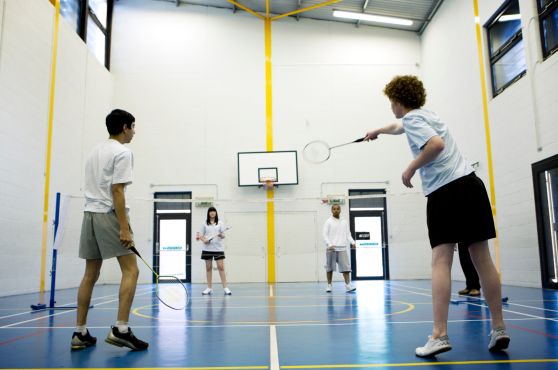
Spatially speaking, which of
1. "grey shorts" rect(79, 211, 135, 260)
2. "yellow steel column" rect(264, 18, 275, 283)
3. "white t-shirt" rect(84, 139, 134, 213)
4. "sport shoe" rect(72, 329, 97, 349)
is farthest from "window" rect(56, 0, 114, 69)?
"sport shoe" rect(72, 329, 97, 349)

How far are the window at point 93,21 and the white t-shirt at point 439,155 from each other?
1093 centimetres

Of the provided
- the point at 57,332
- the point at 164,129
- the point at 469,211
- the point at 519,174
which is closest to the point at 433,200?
the point at 469,211

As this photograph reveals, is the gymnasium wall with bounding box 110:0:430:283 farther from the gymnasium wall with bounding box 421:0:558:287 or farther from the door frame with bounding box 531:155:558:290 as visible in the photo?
the door frame with bounding box 531:155:558:290

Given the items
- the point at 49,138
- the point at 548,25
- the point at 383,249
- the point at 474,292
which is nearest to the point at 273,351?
the point at 474,292

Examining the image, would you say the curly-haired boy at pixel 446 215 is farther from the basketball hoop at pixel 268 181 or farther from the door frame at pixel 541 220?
the basketball hoop at pixel 268 181

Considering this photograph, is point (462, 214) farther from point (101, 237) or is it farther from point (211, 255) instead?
point (211, 255)

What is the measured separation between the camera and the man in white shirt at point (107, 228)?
300cm

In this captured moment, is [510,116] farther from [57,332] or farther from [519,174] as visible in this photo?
[57,332]

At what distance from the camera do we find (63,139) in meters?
10.6

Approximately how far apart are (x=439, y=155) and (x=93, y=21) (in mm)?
13005

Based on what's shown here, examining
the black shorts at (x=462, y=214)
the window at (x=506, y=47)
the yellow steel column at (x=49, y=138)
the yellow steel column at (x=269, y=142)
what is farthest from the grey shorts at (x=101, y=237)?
the yellow steel column at (x=269, y=142)

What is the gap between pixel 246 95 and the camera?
45.1 feet

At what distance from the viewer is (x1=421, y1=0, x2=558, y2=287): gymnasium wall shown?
8.13m

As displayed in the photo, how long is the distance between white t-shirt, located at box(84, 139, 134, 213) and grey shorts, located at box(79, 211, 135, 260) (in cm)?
6
